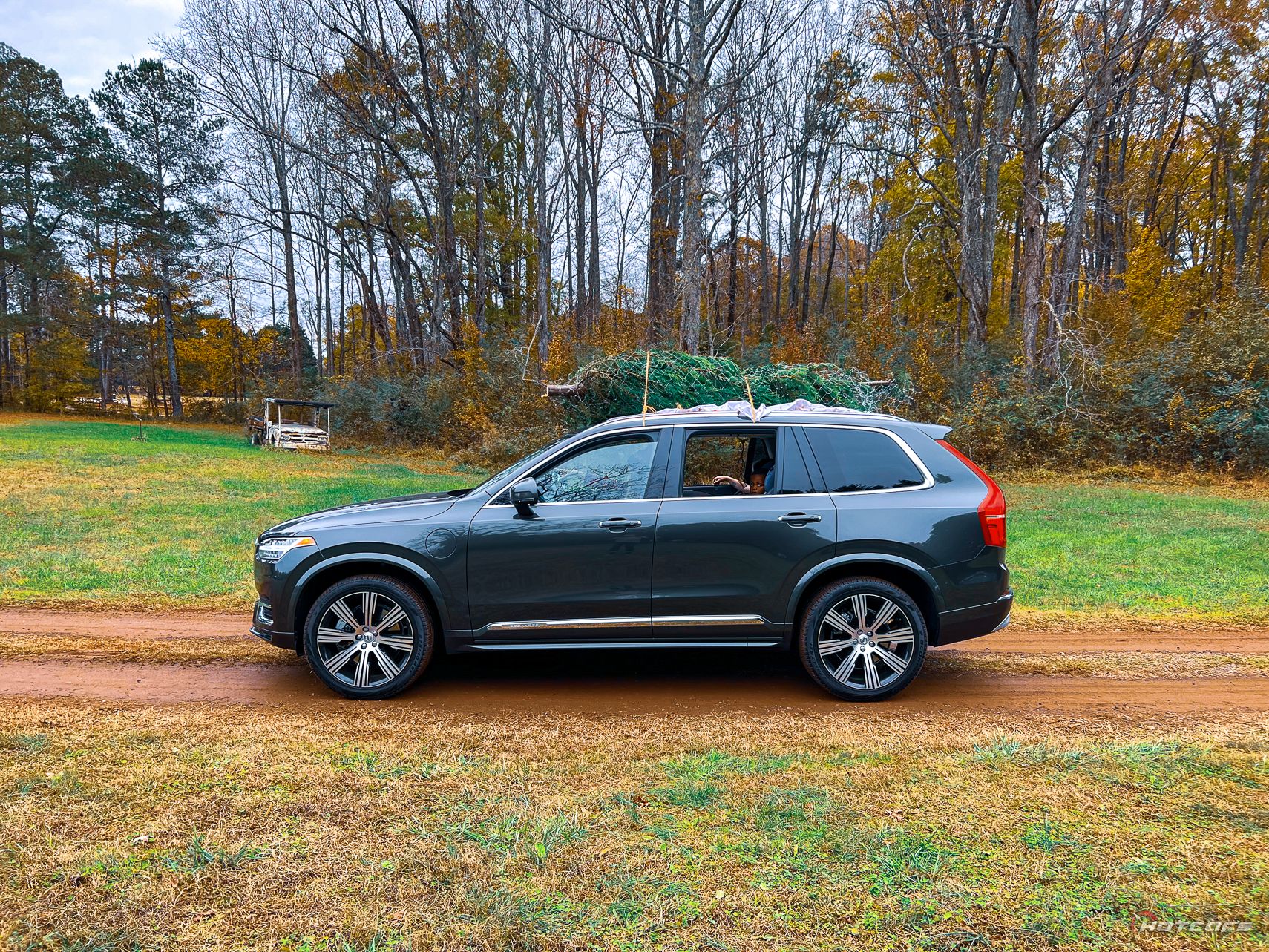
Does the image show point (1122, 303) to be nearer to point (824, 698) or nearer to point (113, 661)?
point (824, 698)

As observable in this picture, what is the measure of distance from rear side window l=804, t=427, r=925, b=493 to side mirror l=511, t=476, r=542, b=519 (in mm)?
1899

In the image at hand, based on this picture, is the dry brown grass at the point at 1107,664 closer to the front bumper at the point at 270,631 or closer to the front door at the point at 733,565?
the front door at the point at 733,565

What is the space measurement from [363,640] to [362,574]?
43 centimetres

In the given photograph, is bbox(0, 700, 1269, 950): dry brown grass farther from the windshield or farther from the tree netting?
the tree netting

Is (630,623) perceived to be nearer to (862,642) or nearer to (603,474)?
(603,474)

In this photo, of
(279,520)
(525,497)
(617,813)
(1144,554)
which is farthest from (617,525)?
(279,520)

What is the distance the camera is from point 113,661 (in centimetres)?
537

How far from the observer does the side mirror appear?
468 cm

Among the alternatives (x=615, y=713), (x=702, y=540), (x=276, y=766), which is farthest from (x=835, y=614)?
(x=276, y=766)

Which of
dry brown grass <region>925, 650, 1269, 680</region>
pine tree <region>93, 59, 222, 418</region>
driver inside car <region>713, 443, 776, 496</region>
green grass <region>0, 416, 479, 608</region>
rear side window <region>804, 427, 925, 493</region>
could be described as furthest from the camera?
pine tree <region>93, 59, 222, 418</region>

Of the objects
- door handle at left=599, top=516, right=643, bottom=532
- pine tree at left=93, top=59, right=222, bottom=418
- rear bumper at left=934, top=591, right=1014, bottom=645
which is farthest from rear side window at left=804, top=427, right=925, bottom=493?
pine tree at left=93, top=59, right=222, bottom=418

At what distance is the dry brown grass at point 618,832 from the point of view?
7.93ft

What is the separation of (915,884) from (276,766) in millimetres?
2938

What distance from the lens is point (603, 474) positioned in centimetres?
493
